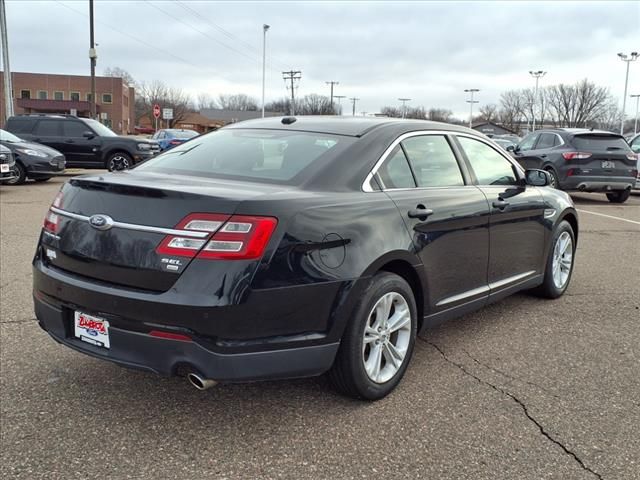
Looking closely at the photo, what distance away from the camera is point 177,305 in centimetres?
263

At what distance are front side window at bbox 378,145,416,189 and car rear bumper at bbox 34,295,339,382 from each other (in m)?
1.06

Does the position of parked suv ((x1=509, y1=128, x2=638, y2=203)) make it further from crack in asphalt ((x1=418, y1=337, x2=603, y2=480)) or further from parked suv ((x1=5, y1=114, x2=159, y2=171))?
parked suv ((x1=5, y1=114, x2=159, y2=171))

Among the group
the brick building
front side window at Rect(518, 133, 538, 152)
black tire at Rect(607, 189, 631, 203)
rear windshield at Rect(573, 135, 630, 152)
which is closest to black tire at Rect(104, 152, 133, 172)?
front side window at Rect(518, 133, 538, 152)

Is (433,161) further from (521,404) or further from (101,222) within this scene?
(101,222)

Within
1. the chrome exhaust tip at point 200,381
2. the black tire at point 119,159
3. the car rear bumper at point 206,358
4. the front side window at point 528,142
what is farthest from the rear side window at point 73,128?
the chrome exhaust tip at point 200,381

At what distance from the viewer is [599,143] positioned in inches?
519

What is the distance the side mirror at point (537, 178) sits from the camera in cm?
489

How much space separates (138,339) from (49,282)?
2.33 feet

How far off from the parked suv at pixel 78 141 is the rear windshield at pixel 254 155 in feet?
44.8

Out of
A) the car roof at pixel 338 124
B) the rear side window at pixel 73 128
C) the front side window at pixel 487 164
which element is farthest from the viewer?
the rear side window at pixel 73 128

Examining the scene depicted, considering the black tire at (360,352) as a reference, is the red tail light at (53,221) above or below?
above

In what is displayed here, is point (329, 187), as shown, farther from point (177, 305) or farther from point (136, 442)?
point (136, 442)

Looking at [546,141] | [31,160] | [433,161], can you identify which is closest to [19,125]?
[31,160]

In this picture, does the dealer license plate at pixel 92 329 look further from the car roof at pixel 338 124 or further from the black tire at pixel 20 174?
the black tire at pixel 20 174
